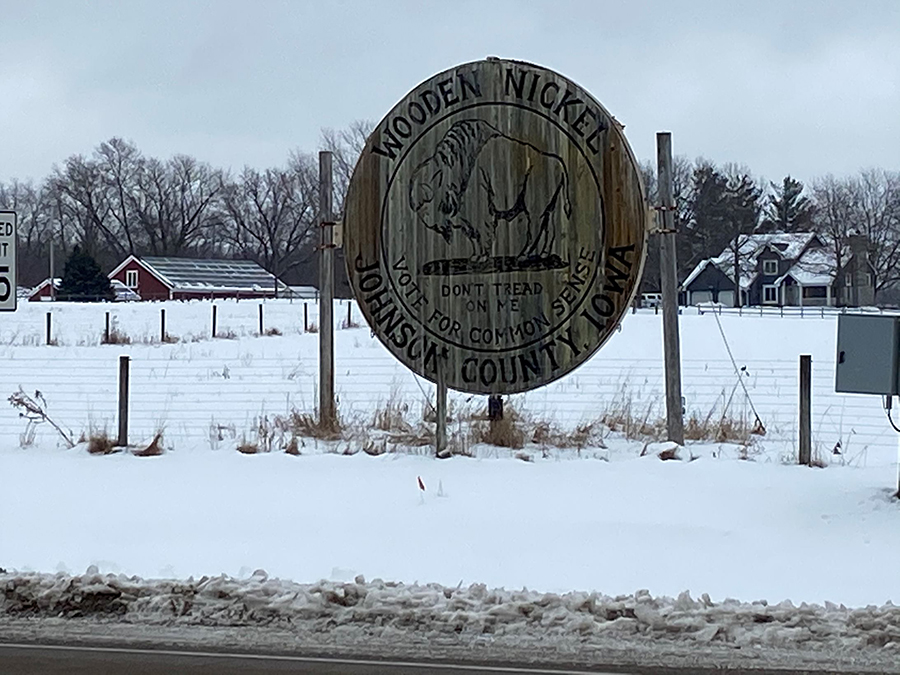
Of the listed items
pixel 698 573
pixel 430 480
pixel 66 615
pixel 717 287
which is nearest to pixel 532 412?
pixel 430 480

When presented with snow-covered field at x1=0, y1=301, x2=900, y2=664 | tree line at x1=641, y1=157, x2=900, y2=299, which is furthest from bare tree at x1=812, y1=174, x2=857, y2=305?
snow-covered field at x1=0, y1=301, x2=900, y2=664

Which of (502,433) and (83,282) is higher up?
(83,282)

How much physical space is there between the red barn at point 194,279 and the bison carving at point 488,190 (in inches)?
2565

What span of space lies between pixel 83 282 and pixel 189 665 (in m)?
63.8

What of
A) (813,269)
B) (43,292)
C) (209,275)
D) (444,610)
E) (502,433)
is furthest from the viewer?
(813,269)

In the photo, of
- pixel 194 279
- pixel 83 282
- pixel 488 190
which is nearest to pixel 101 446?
pixel 488 190

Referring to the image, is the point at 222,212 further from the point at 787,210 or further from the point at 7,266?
the point at 7,266

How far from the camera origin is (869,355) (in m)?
9.34

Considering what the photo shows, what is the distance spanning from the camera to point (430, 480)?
34.4 feet

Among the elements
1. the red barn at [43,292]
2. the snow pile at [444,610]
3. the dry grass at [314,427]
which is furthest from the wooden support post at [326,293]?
the red barn at [43,292]

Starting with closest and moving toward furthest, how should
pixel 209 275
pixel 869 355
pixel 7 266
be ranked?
pixel 869 355 → pixel 7 266 → pixel 209 275

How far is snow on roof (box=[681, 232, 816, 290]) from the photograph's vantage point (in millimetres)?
86000

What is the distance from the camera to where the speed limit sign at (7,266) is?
31.8 ft

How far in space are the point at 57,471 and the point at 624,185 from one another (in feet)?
19.9
